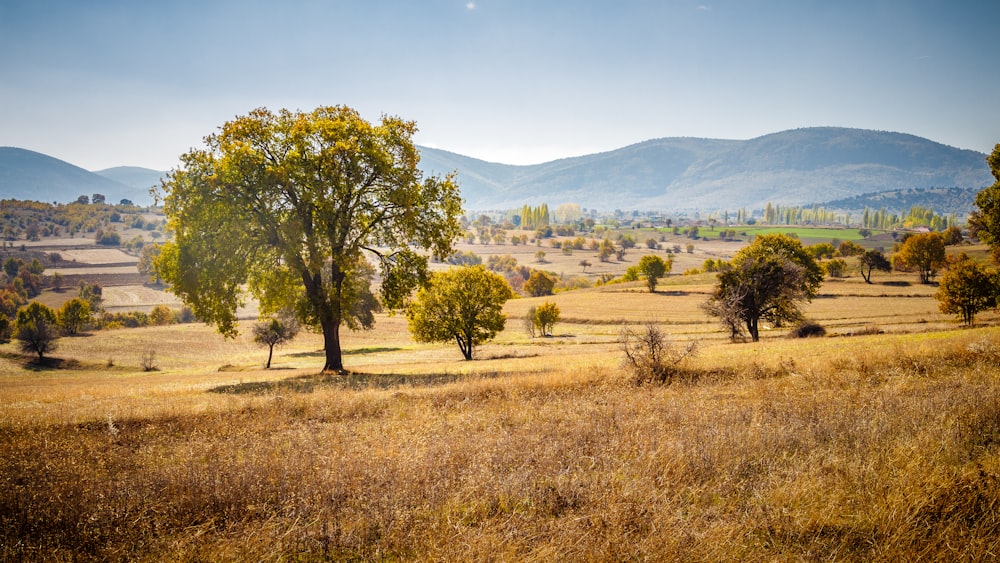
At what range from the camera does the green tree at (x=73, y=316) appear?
82.3 m

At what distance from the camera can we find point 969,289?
2037 inches

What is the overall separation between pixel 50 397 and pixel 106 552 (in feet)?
55.5

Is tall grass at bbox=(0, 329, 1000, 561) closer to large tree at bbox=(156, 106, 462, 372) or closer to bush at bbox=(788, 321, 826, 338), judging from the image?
large tree at bbox=(156, 106, 462, 372)

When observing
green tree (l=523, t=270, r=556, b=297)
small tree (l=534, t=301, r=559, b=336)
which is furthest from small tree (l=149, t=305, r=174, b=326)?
small tree (l=534, t=301, r=559, b=336)

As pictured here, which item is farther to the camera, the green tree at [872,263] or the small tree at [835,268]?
the small tree at [835,268]

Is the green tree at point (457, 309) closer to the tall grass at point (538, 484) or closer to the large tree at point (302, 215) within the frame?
the large tree at point (302, 215)

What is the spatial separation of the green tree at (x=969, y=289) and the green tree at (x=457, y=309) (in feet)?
163

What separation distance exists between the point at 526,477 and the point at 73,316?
107 metres

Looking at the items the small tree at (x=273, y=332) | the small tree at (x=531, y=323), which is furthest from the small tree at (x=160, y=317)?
the small tree at (x=531, y=323)

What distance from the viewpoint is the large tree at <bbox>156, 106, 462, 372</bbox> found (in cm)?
2180

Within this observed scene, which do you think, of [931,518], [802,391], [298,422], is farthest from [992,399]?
[298,422]

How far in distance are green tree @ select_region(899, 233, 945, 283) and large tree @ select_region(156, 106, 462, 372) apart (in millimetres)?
116754

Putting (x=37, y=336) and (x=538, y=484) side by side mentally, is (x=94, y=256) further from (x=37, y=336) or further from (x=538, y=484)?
(x=538, y=484)

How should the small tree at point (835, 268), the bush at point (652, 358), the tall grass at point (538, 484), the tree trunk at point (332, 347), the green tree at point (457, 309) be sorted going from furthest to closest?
1. the small tree at point (835, 268)
2. the green tree at point (457, 309)
3. the tree trunk at point (332, 347)
4. the bush at point (652, 358)
5. the tall grass at point (538, 484)
